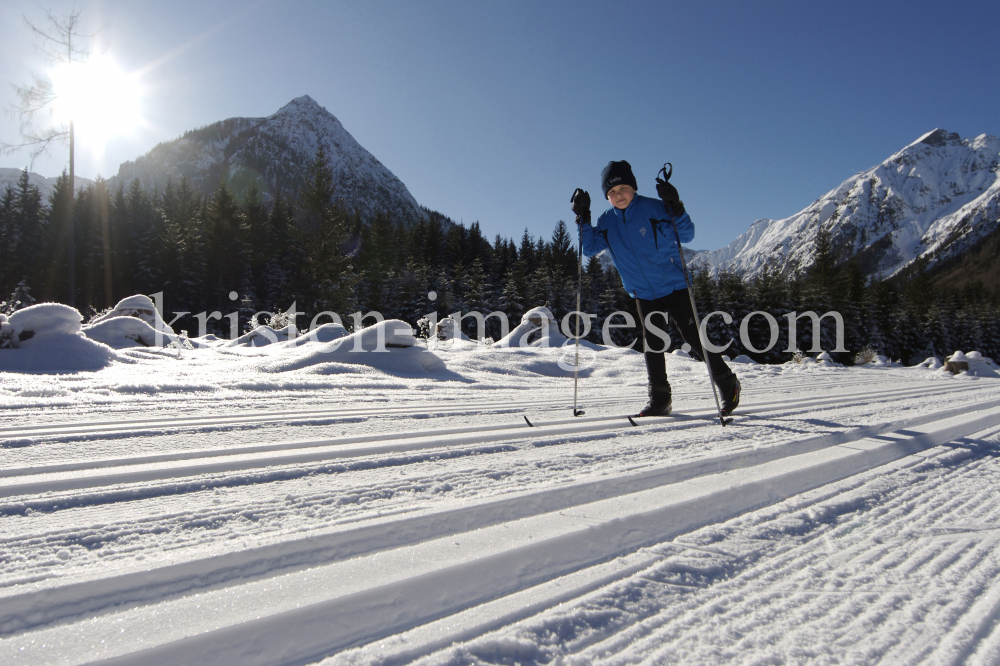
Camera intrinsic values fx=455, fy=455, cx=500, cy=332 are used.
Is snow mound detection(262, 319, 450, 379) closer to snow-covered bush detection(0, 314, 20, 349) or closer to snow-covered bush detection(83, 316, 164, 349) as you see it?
snow-covered bush detection(0, 314, 20, 349)

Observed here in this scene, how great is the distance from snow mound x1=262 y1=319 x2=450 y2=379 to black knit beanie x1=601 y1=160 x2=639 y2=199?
302cm

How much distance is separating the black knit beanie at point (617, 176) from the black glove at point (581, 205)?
0.48 ft

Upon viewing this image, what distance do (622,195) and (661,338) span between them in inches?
40.7

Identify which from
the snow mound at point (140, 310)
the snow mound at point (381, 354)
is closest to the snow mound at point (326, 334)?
the snow mound at point (381, 354)

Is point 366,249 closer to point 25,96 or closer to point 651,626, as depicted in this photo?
point 25,96

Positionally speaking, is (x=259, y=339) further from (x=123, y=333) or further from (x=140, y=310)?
(x=123, y=333)

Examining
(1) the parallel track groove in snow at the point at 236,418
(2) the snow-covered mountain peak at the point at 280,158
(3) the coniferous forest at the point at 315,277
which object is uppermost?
(2) the snow-covered mountain peak at the point at 280,158

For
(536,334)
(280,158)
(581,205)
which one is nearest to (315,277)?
(536,334)

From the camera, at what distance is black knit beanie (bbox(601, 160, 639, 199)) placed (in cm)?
308

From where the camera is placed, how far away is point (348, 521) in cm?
100

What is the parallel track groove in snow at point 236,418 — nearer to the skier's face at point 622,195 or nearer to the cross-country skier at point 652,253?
the cross-country skier at point 652,253

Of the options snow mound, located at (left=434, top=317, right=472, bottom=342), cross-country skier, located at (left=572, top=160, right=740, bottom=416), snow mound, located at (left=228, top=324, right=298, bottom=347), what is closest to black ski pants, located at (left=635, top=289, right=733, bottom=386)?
cross-country skier, located at (left=572, top=160, right=740, bottom=416)

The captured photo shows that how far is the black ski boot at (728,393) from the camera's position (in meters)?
2.79

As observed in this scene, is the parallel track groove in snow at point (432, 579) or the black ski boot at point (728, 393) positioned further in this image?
the black ski boot at point (728, 393)
